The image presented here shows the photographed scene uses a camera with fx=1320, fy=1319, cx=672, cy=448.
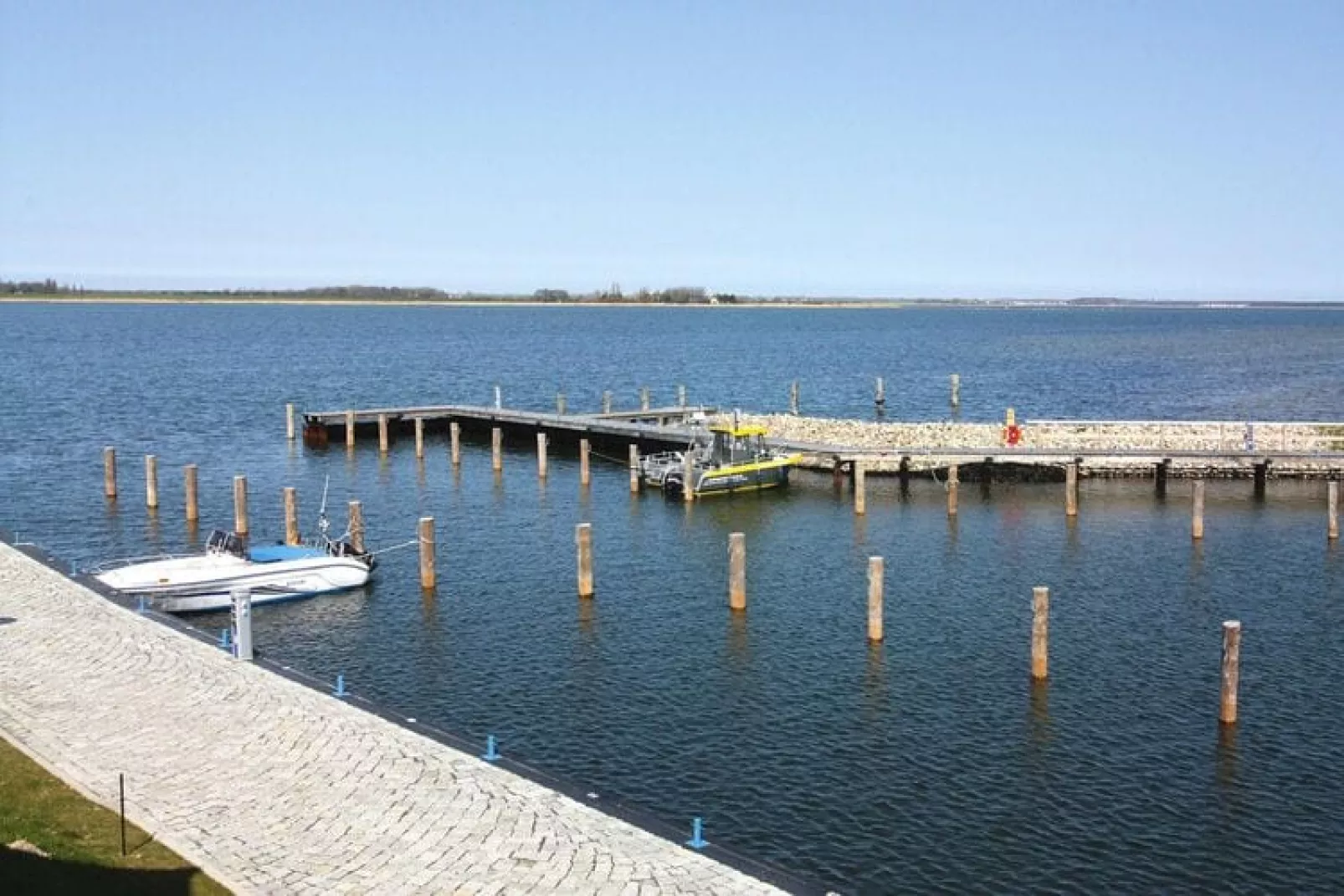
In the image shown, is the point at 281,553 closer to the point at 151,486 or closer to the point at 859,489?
the point at 151,486

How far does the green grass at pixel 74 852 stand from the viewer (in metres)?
15.8

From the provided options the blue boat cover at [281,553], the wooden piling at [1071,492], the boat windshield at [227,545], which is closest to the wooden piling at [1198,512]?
the wooden piling at [1071,492]

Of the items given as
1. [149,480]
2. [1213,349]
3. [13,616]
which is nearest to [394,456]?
[149,480]

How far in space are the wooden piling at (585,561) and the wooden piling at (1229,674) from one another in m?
17.2

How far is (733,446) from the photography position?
57.9 m

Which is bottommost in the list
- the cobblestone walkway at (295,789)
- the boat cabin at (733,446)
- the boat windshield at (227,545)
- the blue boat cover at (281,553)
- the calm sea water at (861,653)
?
the calm sea water at (861,653)

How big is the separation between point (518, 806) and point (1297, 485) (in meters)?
47.7

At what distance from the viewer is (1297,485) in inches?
2256

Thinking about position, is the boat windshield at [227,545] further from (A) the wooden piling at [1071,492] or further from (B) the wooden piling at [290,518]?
(A) the wooden piling at [1071,492]

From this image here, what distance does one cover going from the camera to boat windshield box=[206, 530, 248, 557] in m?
39.1

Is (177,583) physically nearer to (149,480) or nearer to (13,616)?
(13,616)

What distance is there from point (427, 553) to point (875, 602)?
45.0 ft

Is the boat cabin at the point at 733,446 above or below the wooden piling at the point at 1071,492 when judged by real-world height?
above

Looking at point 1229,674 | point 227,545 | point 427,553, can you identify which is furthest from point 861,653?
point 227,545
